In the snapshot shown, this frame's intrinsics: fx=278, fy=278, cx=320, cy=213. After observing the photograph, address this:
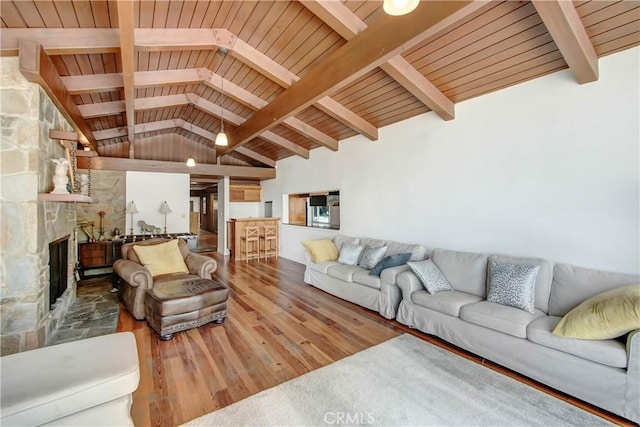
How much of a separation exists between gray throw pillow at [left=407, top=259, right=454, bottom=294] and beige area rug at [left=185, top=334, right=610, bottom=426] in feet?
2.57

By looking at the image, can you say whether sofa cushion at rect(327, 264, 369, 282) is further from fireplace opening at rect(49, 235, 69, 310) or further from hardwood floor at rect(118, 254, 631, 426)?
fireplace opening at rect(49, 235, 69, 310)

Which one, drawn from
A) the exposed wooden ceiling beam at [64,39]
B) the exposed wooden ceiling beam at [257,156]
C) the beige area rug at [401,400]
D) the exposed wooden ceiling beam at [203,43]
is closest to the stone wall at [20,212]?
the exposed wooden ceiling beam at [64,39]

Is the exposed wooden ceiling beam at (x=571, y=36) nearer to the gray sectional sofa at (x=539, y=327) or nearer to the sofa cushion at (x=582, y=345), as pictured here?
the gray sectional sofa at (x=539, y=327)

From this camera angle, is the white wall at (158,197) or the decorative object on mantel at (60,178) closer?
→ the decorative object on mantel at (60,178)

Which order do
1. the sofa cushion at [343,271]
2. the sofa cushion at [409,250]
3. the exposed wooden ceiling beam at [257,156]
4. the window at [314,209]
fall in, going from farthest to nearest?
1. the exposed wooden ceiling beam at [257,156]
2. the window at [314,209]
3. the sofa cushion at [343,271]
4. the sofa cushion at [409,250]

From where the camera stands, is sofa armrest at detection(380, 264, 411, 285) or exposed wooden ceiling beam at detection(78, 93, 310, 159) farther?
exposed wooden ceiling beam at detection(78, 93, 310, 159)

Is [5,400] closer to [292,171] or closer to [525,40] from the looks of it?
[525,40]

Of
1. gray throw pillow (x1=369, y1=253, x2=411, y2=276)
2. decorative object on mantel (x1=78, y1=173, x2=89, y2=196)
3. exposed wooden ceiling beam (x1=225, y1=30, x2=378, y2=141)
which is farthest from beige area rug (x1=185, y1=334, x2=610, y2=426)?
exposed wooden ceiling beam (x1=225, y1=30, x2=378, y2=141)

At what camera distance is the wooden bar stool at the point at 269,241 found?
7.43m

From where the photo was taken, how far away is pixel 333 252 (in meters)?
4.98

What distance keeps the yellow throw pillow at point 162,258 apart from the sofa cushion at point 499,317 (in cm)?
353

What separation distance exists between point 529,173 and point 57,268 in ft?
17.8

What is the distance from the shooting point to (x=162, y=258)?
380 cm

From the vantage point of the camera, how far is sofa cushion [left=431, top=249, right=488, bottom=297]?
9.89 ft
